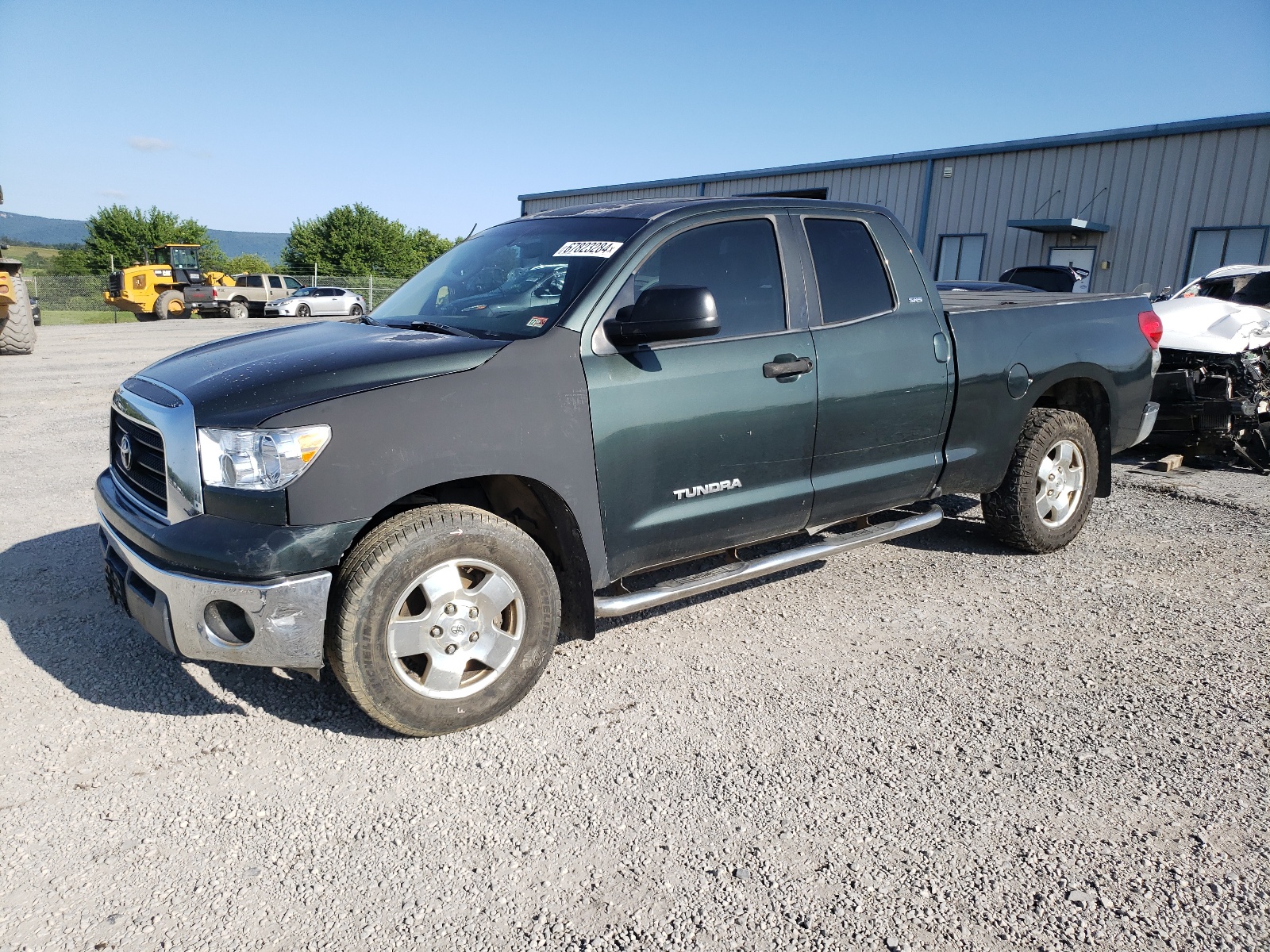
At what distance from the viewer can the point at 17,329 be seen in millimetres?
15461

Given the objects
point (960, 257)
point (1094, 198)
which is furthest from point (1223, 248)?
point (960, 257)

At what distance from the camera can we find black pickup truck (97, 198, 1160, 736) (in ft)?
9.27

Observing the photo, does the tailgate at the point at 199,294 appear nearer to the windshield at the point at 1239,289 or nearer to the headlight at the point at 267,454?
the windshield at the point at 1239,289

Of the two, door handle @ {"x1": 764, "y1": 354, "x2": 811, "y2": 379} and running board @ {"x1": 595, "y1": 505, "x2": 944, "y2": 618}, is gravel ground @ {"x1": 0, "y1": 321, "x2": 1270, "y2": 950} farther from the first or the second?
door handle @ {"x1": 764, "y1": 354, "x2": 811, "y2": 379}

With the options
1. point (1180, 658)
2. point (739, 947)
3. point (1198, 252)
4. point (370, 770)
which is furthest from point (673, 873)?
point (1198, 252)

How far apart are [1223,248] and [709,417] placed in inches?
758

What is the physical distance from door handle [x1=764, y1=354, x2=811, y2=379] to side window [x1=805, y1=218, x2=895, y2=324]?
301 mm

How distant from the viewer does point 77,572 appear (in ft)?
15.1

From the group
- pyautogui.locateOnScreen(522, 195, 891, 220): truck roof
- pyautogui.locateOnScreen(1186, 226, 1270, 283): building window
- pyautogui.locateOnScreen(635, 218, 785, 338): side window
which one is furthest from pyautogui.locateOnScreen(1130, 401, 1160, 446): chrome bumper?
pyautogui.locateOnScreen(1186, 226, 1270, 283): building window

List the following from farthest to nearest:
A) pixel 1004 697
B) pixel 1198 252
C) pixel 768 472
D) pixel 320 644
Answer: pixel 1198 252
pixel 768 472
pixel 1004 697
pixel 320 644

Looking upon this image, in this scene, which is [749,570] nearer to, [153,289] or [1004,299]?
[1004,299]

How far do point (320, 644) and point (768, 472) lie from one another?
6.36ft

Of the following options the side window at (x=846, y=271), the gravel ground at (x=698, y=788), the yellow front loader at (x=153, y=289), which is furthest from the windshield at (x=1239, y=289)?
the yellow front loader at (x=153, y=289)

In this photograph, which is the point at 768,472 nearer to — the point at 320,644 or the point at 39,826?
the point at 320,644
